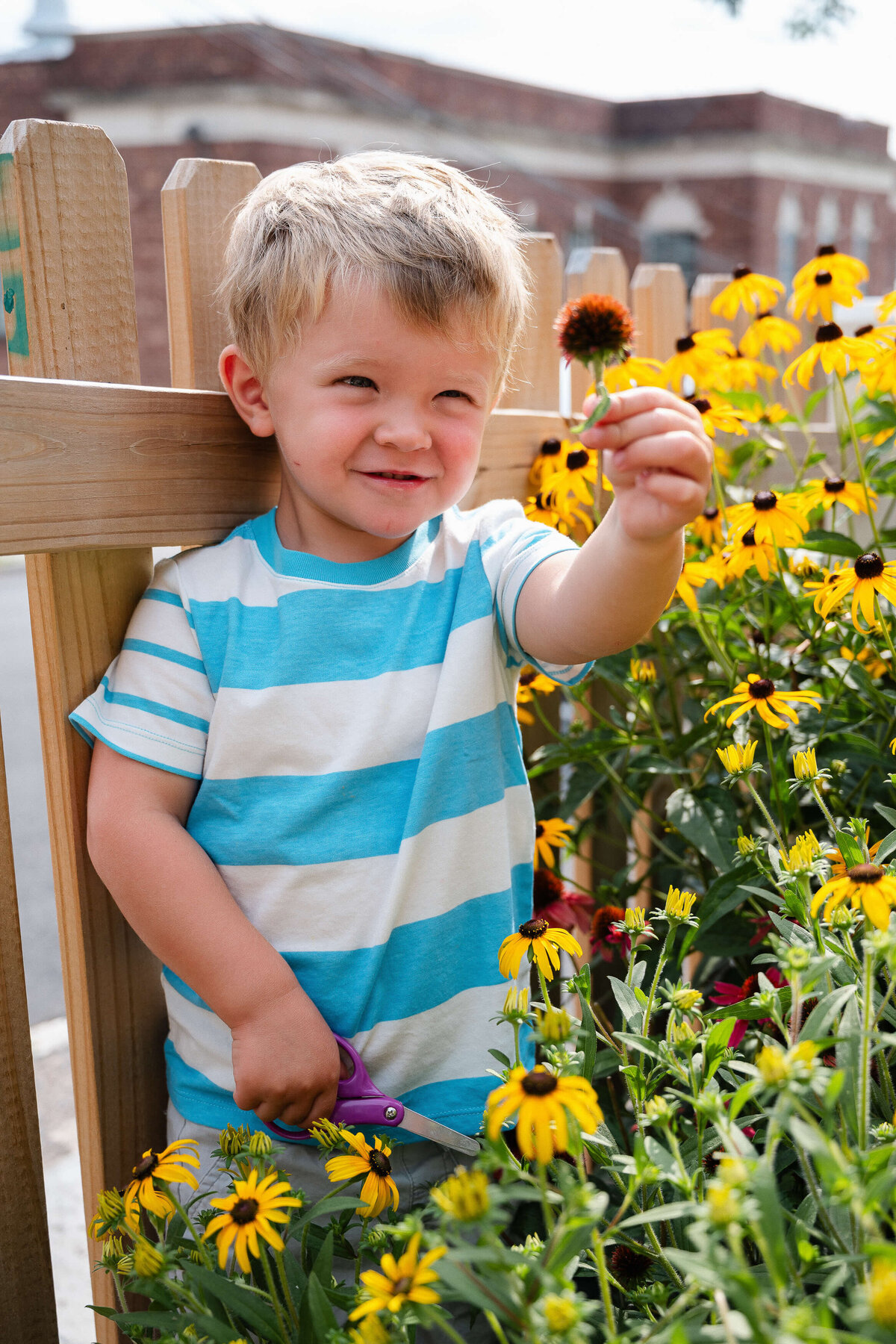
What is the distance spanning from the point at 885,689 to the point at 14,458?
1264mm

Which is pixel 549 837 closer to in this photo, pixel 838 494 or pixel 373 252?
pixel 838 494

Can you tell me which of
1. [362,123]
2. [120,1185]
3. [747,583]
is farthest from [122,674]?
[362,123]

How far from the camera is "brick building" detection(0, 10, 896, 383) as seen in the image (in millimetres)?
15914

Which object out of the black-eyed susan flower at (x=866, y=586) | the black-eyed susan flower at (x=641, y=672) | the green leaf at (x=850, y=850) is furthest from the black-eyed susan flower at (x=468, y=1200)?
the black-eyed susan flower at (x=641, y=672)

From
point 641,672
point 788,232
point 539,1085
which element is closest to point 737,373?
point 641,672

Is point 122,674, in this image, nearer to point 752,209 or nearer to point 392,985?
point 392,985

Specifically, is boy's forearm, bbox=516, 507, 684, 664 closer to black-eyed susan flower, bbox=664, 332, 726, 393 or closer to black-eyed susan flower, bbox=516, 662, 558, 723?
black-eyed susan flower, bbox=516, 662, 558, 723

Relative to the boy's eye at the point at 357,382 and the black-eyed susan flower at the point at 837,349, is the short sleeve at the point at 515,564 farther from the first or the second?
the black-eyed susan flower at the point at 837,349

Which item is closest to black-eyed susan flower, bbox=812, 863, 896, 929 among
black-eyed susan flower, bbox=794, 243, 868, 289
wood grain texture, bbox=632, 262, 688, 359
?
black-eyed susan flower, bbox=794, 243, 868, 289

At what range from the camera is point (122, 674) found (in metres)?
1.14

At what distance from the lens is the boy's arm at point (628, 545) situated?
34.8 inches

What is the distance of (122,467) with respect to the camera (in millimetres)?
1125

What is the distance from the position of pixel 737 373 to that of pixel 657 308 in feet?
1.69

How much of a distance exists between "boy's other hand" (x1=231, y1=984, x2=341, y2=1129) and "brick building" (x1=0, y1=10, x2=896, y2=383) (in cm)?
1377
